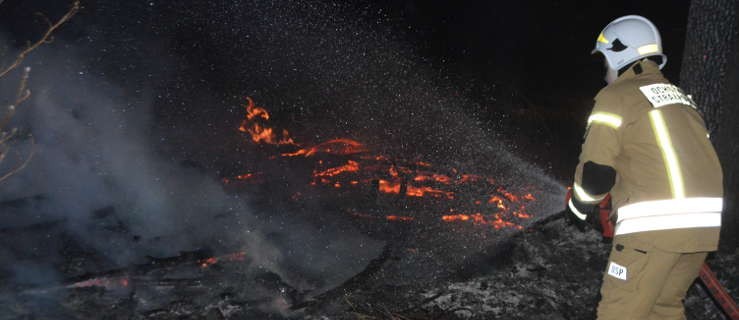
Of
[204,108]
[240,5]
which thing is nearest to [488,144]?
[204,108]

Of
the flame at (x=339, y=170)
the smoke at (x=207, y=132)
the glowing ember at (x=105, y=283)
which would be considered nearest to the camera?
the glowing ember at (x=105, y=283)

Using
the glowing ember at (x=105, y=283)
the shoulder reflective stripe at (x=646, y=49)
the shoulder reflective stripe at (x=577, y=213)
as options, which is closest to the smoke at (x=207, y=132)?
the glowing ember at (x=105, y=283)

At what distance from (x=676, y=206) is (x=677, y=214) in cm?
4

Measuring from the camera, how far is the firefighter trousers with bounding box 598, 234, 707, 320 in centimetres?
277

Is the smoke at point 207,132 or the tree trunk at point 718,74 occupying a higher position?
the smoke at point 207,132

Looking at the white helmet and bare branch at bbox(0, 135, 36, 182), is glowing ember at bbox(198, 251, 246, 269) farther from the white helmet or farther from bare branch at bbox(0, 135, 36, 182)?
the white helmet

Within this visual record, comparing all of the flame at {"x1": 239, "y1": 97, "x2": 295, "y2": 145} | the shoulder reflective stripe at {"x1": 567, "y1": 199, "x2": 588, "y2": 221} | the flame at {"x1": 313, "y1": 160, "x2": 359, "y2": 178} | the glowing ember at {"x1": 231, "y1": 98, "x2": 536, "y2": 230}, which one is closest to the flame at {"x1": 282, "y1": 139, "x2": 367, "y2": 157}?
the glowing ember at {"x1": 231, "y1": 98, "x2": 536, "y2": 230}

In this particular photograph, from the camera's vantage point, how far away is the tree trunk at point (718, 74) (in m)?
4.39

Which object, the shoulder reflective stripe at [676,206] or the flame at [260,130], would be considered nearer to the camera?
the shoulder reflective stripe at [676,206]

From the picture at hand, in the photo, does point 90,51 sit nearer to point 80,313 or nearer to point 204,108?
point 204,108

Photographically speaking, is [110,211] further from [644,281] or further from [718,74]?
[718,74]

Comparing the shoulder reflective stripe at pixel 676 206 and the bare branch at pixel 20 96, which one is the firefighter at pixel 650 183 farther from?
the bare branch at pixel 20 96

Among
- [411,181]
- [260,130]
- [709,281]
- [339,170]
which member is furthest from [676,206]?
[260,130]

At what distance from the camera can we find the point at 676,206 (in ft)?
8.91
